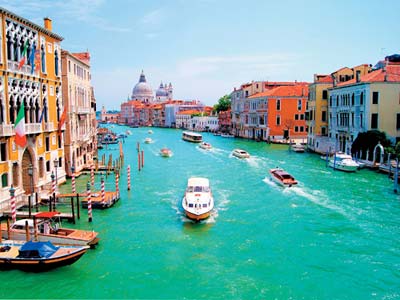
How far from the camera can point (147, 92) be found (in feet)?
481

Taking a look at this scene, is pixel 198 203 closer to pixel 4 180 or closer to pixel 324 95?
pixel 4 180

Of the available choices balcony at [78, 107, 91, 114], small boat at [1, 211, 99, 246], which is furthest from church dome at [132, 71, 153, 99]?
small boat at [1, 211, 99, 246]

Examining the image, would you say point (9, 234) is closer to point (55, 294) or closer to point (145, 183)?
point (55, 294)

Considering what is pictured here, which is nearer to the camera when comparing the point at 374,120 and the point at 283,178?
the point at 283,178

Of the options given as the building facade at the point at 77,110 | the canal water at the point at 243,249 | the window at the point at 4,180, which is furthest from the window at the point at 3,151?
the building facade at the point at 77,110

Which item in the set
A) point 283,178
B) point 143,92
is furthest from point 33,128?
point 143,92

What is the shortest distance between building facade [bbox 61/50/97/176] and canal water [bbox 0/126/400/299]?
303 centimetres

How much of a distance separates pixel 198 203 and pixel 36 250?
6069mm

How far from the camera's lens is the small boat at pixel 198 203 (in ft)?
48.4

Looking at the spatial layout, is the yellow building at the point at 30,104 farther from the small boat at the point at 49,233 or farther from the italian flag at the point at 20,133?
the small boat at the point at 49,233

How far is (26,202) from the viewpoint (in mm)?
15992

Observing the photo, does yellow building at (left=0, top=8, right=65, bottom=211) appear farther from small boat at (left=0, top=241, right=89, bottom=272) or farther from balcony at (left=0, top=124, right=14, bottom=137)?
small boat at (left=0, top=241, right=89, bottom=272)

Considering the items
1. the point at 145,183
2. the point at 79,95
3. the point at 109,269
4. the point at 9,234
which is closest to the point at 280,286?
the point at 109,269

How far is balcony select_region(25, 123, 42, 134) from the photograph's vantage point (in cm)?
1634
